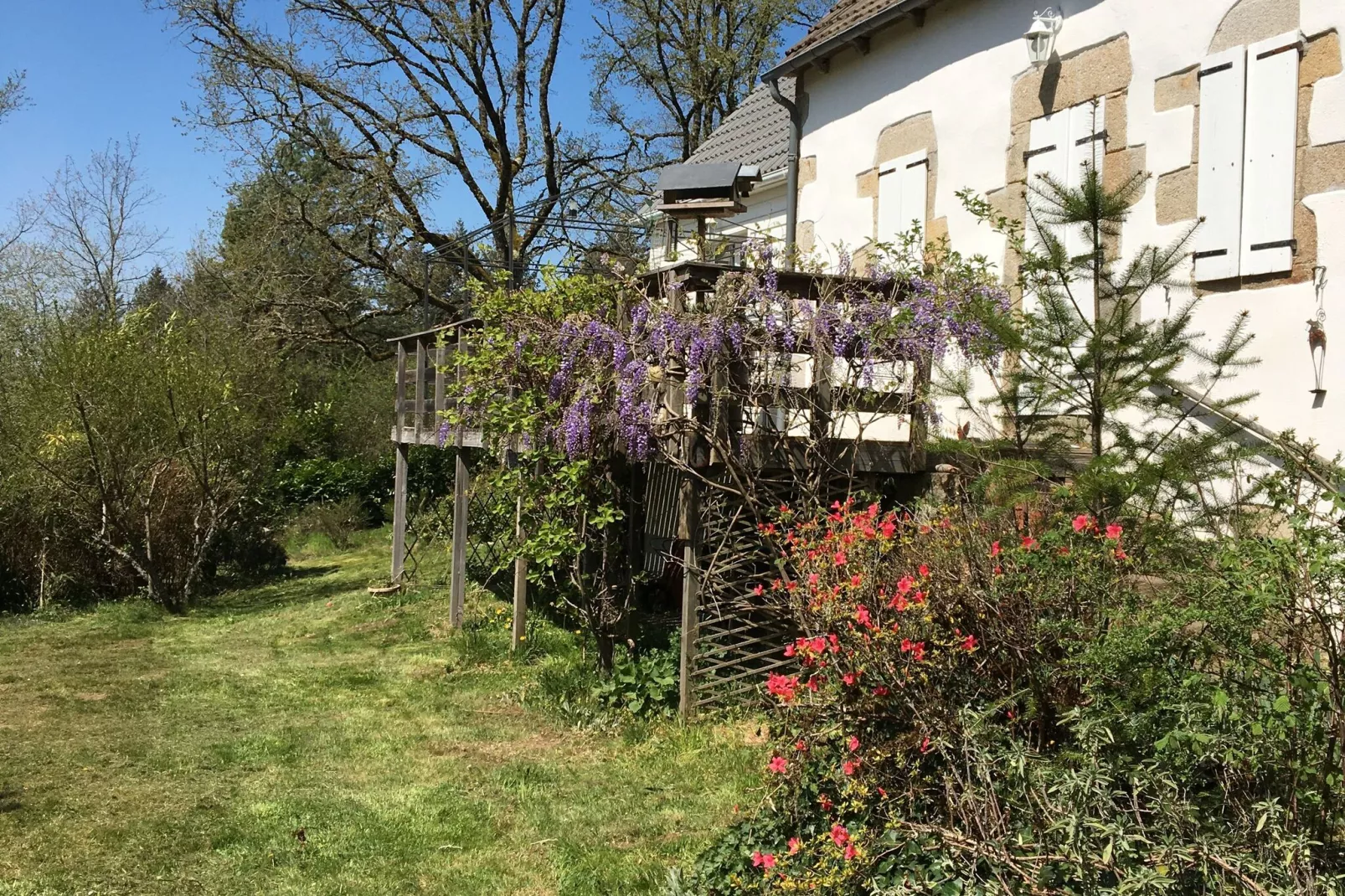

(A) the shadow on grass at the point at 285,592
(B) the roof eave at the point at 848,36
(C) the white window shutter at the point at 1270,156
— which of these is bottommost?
(A) the shadow on grass at the point at 285,592

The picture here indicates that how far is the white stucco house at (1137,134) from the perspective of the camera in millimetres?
4996

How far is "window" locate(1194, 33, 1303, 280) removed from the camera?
5.10m

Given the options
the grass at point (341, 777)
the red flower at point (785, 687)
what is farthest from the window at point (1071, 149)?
the grass at point (341, 777)

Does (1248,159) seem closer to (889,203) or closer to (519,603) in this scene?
(889,203)

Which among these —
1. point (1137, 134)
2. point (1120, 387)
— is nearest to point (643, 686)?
point (1120, 387)

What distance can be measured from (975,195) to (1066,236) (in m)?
1.08

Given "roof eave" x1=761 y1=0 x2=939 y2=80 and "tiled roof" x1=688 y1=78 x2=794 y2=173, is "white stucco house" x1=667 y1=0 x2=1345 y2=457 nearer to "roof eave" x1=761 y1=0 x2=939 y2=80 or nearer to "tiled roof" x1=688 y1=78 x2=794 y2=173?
"roof eave" x1=761 y1=0 x2=939 y2=80

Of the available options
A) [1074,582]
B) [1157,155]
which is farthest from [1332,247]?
[1074,582]

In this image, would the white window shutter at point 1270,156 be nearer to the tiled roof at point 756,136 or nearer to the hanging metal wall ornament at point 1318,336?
the hanging metal wall ornament at point 1318,336

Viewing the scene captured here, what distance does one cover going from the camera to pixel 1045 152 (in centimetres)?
678

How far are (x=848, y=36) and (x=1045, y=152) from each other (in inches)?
95.1

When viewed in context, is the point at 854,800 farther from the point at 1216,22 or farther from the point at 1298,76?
the point at 1216,22

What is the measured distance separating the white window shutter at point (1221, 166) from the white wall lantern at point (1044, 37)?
1.30 m

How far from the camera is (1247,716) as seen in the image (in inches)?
115
